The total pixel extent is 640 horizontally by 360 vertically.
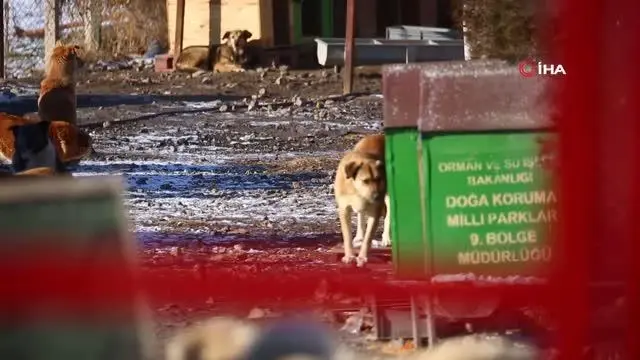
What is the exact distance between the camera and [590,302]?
2592 millimetres

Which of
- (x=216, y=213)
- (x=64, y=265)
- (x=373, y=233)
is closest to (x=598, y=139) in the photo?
(x=64, y=265)

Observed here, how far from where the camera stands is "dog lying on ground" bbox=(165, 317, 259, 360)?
3172 mm

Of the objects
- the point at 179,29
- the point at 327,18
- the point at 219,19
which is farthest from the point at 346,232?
the point at 327,18

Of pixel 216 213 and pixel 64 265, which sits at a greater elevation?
pixel 64 265

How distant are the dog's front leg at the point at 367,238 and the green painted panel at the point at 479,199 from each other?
4.68 feet

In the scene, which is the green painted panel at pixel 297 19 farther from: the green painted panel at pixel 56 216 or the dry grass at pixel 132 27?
the green painted panel at pixel 56 216

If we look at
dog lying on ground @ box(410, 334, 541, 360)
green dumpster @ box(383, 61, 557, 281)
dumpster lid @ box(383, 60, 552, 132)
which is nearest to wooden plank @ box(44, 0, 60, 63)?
green dumpster @ box(383, 61, 557, 281)

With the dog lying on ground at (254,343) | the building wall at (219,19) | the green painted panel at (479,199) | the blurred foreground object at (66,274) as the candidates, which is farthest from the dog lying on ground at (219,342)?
the building wall at (219,19)

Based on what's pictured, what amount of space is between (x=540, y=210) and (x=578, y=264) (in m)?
2.01

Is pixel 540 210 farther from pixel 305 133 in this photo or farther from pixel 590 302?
pixel 305 133

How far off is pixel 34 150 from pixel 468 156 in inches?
161

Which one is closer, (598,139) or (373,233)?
(598,139)

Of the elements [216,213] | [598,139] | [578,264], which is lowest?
[216,213]

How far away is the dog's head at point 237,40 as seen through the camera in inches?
887
